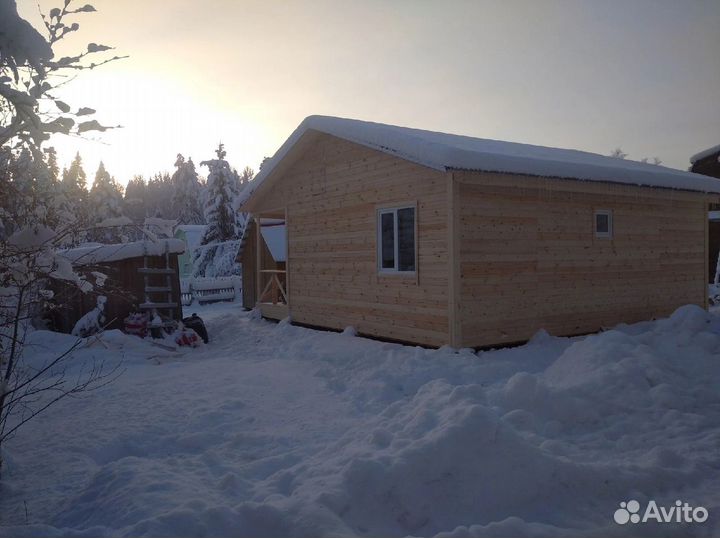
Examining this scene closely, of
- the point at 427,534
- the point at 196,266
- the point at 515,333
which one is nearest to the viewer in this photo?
the point at 427,534

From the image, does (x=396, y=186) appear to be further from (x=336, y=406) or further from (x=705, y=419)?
(x=705, y=419)

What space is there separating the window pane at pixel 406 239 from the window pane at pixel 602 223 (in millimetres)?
4105

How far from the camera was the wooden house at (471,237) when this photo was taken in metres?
9.35

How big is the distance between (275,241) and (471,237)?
999 centimetres

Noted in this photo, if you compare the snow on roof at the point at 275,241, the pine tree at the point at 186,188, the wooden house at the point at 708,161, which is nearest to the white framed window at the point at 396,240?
the snow on roof at the point at 275,241

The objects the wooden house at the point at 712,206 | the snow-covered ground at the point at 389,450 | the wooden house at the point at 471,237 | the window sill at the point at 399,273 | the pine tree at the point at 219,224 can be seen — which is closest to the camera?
the snow-covered ground at the point at 389,450

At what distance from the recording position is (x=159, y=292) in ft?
43.1

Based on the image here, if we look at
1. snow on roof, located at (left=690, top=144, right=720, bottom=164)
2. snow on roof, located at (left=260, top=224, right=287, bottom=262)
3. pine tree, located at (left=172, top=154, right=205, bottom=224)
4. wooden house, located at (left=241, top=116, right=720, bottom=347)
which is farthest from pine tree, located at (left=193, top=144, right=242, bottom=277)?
snow on roof, located at (left=690, top=144, right=720, bottom=164)

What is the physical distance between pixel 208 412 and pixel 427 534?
140 inches

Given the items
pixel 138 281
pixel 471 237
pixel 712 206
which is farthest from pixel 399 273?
pixel 712 206

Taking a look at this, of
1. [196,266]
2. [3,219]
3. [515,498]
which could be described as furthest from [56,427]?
[196,266]

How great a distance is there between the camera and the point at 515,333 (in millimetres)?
9938

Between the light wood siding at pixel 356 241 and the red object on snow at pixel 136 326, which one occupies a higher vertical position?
the light wood siding at pixel 356 241

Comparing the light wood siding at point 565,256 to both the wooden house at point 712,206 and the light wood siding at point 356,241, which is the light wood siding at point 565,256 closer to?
the light wood siding at point 356,241
